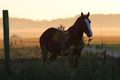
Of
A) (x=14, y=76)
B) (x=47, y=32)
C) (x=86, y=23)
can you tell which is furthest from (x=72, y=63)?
(x=47, y=32)

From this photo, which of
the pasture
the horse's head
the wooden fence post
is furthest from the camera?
the horse's head

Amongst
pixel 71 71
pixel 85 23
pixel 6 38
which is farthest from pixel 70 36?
pixel 71 71

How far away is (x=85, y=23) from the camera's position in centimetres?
1894

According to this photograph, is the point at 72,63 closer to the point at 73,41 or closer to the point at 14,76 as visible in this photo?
the point at 14,76

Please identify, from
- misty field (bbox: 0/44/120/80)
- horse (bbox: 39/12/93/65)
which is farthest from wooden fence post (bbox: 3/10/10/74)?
horse (bbox: 39/12/93/65)

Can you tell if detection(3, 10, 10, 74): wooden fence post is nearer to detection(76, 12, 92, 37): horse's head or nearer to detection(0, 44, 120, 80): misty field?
detection(0, 44, 120, 80): misty field

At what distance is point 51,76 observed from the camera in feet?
39.5

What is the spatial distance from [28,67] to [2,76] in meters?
0.74

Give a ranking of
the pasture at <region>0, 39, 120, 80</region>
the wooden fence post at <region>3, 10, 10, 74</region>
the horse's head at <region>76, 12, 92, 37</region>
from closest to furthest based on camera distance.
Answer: the pasture at <region>0, 39, 120, 80</region>, the wooden fence post at <region>3, 10, 10, 74</region>, the horse's head at <region>76, 12, 92, 37</region>

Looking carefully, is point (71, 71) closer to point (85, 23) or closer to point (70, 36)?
point (85, 23)

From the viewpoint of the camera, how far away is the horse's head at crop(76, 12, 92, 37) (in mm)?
18797

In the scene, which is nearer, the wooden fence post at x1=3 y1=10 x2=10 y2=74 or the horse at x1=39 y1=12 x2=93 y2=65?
the wooden fence post at x1=3 y1=10 x2=10 y2=74

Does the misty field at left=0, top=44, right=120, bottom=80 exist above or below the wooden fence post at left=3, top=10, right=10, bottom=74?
below

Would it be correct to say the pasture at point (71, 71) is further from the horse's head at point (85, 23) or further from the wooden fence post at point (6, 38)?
the horse's head at point (85, 23)
